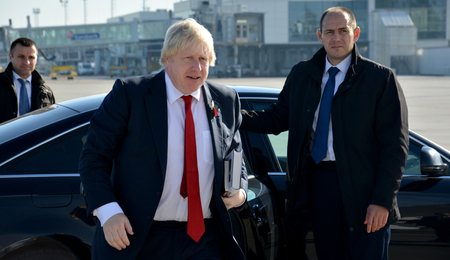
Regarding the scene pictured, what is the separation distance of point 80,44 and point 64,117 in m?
63.1

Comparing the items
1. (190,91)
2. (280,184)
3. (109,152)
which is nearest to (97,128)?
(109,152)

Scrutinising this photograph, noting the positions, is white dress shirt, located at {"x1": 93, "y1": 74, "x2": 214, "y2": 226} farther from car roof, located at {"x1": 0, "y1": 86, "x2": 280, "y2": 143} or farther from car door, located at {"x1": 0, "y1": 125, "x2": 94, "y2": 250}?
car roof, located at {"x1": 0, "y1": 86, "x2": 280, "y2": 143}

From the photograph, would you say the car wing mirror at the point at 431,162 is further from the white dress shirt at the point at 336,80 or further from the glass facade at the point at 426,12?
the glass facade at the point at 426,12

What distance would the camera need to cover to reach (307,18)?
2514 inches

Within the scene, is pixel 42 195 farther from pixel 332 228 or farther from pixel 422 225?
pixel 422 225

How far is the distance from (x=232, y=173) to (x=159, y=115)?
0.40 m

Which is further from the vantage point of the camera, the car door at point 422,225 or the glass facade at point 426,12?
the glass facade at point 426,12

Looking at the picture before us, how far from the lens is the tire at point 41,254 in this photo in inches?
91.0

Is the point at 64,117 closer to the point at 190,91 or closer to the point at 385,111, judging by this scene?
the point at 190,91

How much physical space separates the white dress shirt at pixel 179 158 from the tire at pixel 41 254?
70 cm

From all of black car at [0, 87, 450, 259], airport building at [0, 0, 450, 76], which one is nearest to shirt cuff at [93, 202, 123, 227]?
black car at [0, 87, 450, 259]

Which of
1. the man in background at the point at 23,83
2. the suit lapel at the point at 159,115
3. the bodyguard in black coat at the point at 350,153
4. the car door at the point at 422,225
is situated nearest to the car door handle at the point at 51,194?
the suit lapel at the point at 159,115

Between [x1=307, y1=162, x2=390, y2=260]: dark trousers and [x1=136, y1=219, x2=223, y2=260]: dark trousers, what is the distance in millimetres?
821

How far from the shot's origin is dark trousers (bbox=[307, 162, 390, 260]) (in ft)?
7.98
